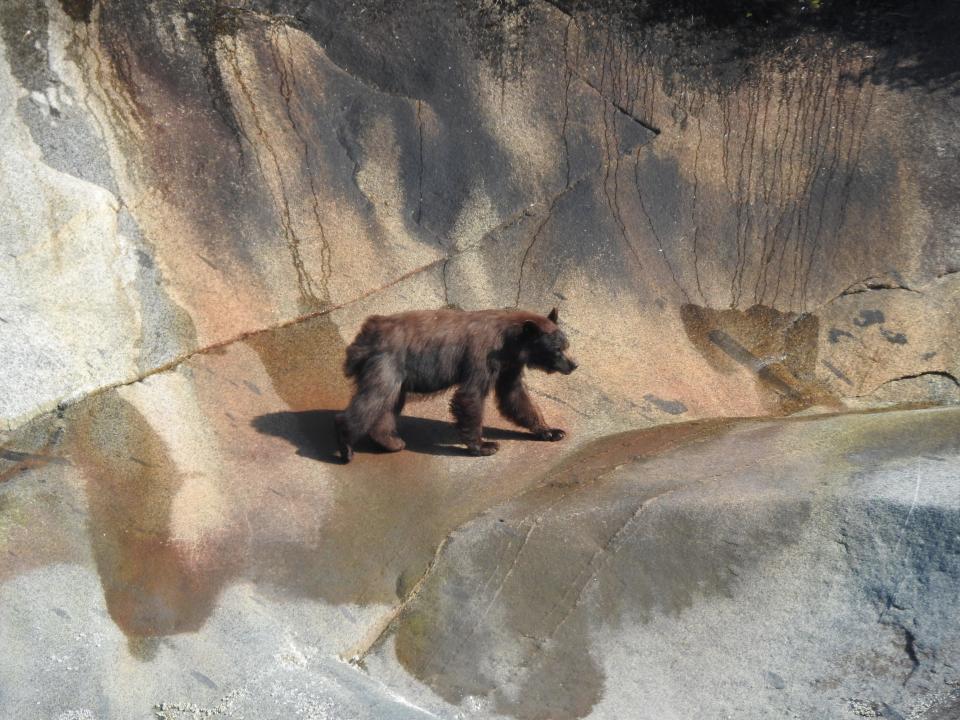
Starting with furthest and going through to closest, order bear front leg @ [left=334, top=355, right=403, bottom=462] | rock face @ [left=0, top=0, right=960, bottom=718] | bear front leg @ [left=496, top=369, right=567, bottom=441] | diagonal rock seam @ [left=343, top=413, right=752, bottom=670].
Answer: bear front leg @ [left=496, top=369, right=567, bottom=441] → bear front leg @ [left=334, top=355, right=403, bottom=462] → diagonal rock seam @ [left=343, top=413, right=752, bottom=670] → rock face @ [left=0, top=0, right=960, bottom=718]

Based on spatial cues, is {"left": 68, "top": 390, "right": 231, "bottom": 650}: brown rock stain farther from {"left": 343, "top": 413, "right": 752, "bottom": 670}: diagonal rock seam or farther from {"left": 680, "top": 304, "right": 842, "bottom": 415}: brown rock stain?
{"left": 680, "top": 304, "right": 842, "bottom": 415}: brown rock stain

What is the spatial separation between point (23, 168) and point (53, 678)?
539 cm

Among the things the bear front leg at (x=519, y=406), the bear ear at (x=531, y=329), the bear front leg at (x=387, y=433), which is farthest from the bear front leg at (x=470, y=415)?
the bear ear at (x=531, y=329)

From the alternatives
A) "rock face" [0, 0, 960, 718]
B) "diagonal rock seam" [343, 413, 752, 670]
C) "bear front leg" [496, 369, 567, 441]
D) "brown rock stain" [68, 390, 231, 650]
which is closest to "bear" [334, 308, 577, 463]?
"bear front leg" [496, 369, 567, 441]

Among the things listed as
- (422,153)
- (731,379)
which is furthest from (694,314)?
(422,153)

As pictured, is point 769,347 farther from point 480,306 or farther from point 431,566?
point 431,566

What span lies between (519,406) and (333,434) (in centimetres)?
178

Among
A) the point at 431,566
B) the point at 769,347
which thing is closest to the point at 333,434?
the point at 431,566

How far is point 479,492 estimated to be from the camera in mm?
8664

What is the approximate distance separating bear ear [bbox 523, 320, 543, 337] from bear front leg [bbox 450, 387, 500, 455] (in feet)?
2.30

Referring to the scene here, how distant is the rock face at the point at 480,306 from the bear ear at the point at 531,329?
3.56 feet

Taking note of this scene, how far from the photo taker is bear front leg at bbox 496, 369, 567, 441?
384 inches

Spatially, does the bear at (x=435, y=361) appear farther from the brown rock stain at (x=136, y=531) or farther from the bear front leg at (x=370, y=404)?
the brown rock stain at (x=136, y=531)

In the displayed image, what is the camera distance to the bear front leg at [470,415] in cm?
928
